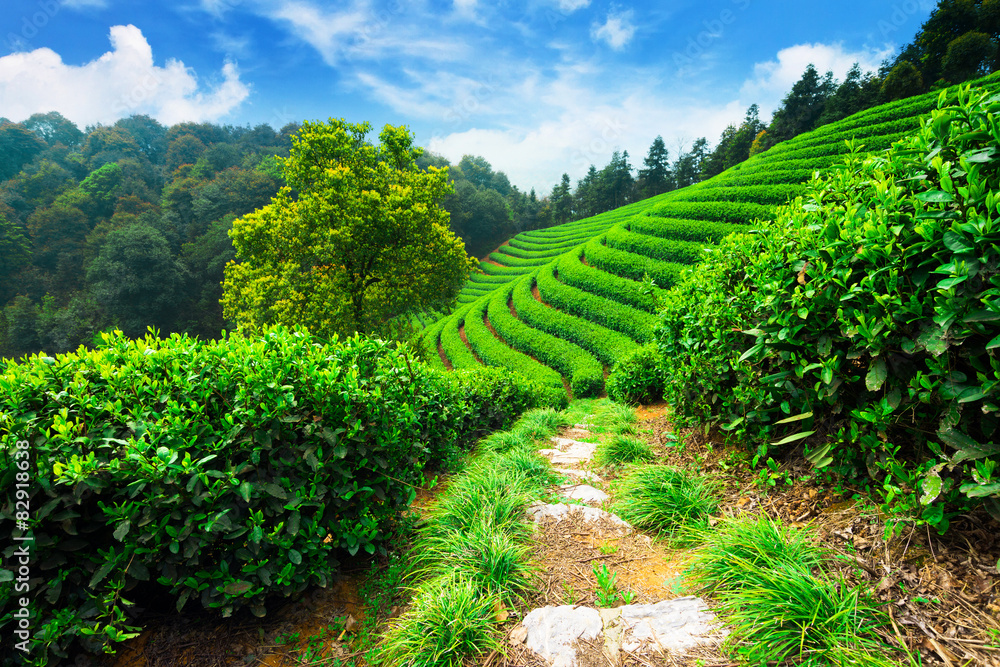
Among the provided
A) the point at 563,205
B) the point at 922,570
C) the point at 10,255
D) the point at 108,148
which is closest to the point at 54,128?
the point at 108,148

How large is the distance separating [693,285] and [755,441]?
6.20 ft

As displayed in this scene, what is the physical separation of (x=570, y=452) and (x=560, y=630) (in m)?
2.77

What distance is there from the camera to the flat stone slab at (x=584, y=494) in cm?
326

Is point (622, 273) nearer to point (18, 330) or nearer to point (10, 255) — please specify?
point (18, 330)

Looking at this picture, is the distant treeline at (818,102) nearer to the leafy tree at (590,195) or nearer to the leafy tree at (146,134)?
the leafy tree at (590,195)

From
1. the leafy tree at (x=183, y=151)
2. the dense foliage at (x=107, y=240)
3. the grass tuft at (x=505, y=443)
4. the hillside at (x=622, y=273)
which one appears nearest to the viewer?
the grass tuft at (x=505, y=443)

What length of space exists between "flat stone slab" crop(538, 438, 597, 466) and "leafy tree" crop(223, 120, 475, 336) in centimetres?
1128

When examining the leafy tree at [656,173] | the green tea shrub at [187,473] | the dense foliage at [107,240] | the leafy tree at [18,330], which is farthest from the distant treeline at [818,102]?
the leafy tree at [18,330]

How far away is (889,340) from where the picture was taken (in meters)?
2.03

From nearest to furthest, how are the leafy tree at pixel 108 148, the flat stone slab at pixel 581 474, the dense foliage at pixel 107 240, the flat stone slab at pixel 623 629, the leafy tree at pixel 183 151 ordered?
the flat stone slab at pixel 623 629 → the flat stone slab at pixel 581 474 → the dense foliage at pixel 107 240 → the leafy tree at pixel 108 148 → the leafy tree at pixel 183 151

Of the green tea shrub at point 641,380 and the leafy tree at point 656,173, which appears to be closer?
the green tea shrub at point 641,380

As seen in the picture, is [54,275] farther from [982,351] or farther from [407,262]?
[982,351]

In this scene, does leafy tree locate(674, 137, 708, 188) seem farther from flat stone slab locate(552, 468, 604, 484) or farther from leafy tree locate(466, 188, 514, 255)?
flat stone slab locate(552, 468, 604, 484)

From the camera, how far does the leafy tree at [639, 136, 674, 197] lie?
5953 centimetres
